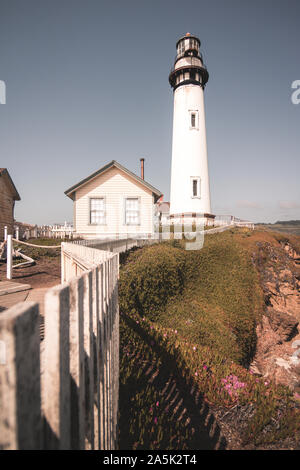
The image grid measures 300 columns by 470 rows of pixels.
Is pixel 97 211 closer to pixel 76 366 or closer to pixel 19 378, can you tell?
pixel 76 366

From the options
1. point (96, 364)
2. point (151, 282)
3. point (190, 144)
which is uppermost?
point (190, 144)

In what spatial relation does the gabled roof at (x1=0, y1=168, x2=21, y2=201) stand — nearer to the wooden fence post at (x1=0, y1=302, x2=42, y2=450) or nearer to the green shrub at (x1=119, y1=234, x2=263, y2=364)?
the green shrub at (x1=119, y1=234, x2=263, y2=364)

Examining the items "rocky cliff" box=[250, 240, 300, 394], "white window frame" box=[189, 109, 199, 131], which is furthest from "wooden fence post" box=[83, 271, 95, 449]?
"white window frame" box=[189, 109, 199, 131]

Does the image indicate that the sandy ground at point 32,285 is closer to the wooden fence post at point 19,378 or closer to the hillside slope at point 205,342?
the hillside slope at point 205,342

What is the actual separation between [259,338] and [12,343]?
35.1ft

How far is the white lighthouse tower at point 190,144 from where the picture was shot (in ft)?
76.5

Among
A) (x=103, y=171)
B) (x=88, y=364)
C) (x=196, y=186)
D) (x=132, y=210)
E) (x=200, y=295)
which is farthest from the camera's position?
(x=196, y=186)

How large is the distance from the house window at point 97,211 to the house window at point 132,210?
5.47 feet

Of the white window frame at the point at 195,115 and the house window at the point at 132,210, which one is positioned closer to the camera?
the house window at the point at 132,210

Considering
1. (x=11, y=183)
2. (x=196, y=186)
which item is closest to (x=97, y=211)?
(x=11, y=183)

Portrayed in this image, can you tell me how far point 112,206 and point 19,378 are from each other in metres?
15.6

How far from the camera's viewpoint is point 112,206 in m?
15.9

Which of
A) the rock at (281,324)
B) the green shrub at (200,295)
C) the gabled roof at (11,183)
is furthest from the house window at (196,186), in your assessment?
the gabled roof at (11,183)
